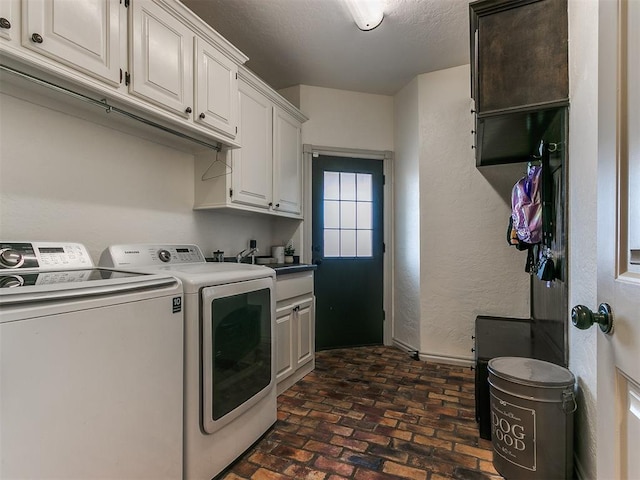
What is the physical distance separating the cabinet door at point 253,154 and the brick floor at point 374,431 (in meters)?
1.52

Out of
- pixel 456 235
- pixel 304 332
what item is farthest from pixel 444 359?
pixel 304 332

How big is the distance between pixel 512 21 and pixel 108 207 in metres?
2.34

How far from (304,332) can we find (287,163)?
1525 millimetres

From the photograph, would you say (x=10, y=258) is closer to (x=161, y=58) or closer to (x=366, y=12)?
(x=161, y=58)

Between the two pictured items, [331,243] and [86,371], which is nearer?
[86,371]

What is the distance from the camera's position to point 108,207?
6.02 feet

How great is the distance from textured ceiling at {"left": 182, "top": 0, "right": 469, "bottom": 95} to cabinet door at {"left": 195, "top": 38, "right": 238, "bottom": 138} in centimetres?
48

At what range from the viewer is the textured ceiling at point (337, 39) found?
7.41ft

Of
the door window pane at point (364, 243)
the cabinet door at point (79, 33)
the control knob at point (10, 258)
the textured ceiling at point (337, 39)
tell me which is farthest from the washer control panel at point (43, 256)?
the door window pane at point (364, 243)

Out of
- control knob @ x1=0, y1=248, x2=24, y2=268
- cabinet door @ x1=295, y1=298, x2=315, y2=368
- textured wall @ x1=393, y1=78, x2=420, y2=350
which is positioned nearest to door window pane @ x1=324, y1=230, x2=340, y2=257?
textured wall @ x1=393, y1=78, x2=420, y2=350

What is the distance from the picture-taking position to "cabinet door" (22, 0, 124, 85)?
1188 mm

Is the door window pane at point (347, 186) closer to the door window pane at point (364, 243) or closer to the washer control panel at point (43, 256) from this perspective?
the door window pane at point (364, 243)

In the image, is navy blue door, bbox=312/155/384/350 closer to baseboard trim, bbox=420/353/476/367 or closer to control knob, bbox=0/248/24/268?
baseboard trim, bbox=420/353/476/367

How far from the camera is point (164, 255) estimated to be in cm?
196
